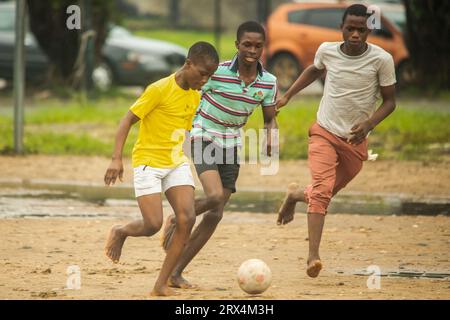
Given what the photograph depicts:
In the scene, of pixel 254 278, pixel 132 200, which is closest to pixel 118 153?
pixel 254 278

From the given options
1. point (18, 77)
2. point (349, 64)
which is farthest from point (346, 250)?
point (18, 77)

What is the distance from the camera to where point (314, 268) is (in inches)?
319

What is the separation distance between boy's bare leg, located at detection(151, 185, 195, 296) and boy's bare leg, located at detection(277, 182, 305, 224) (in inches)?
70.6

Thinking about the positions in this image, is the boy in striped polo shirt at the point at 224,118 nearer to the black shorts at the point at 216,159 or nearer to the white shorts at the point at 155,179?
the black shorts at the point at 216,159

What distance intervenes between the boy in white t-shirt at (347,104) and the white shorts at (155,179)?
3.85ft

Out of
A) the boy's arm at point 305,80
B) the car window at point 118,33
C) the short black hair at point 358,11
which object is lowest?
the car window at point 118,33

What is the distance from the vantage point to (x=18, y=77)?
49.2 ft

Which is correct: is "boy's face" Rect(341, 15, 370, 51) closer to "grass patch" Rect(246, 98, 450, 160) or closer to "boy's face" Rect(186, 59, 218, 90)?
"boy's face" Rect(186, 59, 218, 90)

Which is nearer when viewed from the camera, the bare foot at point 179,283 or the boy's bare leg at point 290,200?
the bare foot at point 179,283

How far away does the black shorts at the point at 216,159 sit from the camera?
8031 millimetres

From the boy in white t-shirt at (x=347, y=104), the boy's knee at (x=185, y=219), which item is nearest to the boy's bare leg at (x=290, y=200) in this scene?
the boy in white t-shirt at (x=347, y=104)

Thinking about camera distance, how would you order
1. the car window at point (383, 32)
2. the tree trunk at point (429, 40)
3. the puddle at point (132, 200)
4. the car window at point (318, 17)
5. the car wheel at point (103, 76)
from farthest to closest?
the car window at point (318, 17) < the car wheel at point (103, 76) < the car window at point (383, 32) < the tree trunk at point (429, 40) < the puddle at point (132, 200)

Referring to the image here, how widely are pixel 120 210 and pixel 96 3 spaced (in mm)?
11347

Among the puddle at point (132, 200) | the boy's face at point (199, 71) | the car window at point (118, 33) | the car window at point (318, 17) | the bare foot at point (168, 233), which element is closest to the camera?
the boy's face at point (199, 71)
